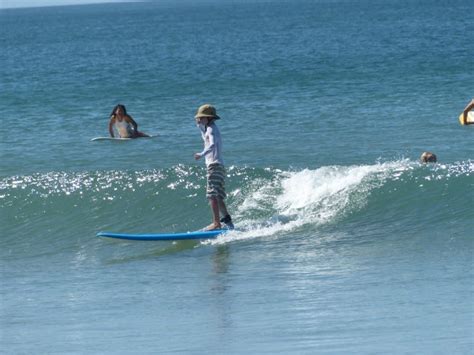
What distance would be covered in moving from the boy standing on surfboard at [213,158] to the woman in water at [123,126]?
9.13m

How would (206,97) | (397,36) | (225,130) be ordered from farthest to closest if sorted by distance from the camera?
1. (397,36)
2. (206,97)
3. (225,130)

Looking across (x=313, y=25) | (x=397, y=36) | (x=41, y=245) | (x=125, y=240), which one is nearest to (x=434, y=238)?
(x=125, y=240)

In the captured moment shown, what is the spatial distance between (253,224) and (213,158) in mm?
1269

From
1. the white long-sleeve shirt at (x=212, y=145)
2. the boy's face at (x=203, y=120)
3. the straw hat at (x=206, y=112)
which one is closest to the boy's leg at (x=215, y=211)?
the white long-sleeve shirt at (x=212, y=145)

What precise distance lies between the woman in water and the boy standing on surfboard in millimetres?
9134

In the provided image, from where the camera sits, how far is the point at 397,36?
6084 cm

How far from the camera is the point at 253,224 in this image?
13547 mm

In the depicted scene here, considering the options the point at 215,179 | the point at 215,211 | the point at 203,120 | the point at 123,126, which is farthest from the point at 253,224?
the point at 123,126

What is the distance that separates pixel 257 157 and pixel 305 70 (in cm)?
1923

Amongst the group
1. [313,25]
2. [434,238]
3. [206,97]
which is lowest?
[434,238]

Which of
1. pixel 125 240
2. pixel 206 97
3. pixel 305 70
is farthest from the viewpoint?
pixel 305 70

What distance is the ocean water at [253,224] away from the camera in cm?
872

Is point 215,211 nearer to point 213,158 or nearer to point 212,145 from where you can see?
point 213,158

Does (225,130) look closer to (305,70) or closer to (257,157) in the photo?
(257,157)
